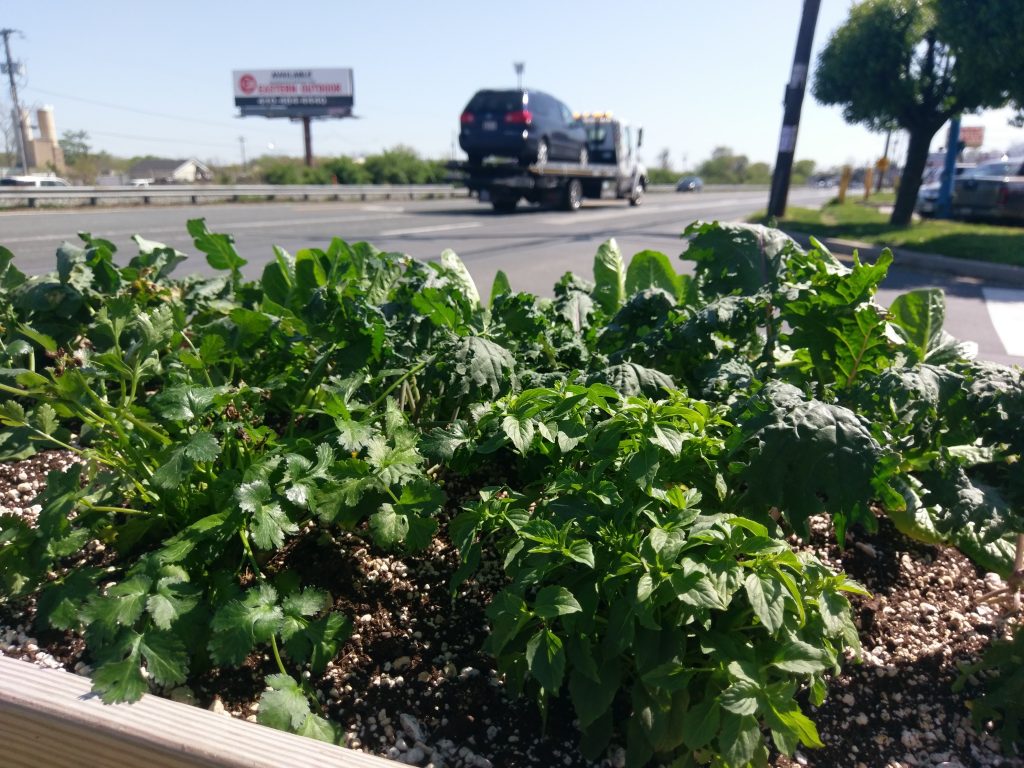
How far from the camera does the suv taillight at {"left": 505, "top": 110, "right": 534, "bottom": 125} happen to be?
729 inches

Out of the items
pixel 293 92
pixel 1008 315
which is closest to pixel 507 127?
pixel 1008 315

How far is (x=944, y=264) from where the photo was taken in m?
10.3

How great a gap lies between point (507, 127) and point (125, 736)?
1858 cm

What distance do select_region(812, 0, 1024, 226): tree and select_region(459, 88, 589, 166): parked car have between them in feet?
22.1

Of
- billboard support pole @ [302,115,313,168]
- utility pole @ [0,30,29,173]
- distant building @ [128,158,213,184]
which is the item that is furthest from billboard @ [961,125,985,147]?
distant building @ [128,158,213,184]

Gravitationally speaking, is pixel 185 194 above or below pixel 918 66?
below

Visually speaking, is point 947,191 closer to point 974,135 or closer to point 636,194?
point 636,194

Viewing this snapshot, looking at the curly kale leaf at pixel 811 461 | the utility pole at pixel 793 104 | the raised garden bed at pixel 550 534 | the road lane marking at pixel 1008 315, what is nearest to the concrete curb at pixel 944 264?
the road lane marking at pixel 1008 315

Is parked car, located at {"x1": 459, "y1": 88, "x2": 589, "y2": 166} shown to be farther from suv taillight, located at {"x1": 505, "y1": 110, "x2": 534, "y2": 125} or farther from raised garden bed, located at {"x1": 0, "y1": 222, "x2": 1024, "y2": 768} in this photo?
Result: raised garden bed, located at {"x1": 0, "y1": 222, "x2": 1024, "y2": 768}

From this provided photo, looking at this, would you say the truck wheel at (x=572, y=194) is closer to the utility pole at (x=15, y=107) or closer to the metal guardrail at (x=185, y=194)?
the metal guardrail at (x=185, y=194)

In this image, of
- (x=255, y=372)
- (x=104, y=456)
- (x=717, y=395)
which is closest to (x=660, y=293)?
(x=717, y=395)

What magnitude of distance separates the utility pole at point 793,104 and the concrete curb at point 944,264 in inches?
119

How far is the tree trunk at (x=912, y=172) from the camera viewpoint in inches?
543

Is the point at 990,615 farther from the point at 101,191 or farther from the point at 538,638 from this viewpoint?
the point at 101,191
